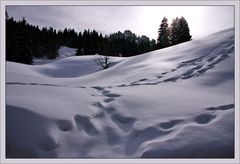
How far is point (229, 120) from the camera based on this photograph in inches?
129

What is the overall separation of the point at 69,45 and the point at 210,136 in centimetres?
2458

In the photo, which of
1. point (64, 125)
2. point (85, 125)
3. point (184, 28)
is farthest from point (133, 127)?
point (184, 28)

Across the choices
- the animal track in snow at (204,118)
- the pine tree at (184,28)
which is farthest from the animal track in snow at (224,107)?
the pine tree at (184,28)

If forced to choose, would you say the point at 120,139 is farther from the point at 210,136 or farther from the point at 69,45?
the point at 69,45

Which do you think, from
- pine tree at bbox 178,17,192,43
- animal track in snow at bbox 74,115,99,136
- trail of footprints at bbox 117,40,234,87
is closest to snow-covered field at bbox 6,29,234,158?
animal track in snow at bbox 74,115,99,136

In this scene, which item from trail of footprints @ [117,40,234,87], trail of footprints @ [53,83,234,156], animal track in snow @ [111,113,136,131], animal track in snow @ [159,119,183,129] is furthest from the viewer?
trail of footprints @ [117,40,234,87]

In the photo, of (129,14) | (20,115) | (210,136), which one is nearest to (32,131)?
(20,115)

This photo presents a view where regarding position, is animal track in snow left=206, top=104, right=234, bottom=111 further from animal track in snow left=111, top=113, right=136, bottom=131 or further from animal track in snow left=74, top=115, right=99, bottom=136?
animal track in snow left=74, top=115, right=99, bottom=136

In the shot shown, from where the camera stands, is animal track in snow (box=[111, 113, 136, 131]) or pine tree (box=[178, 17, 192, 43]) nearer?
animal track in snow (box=[111, 113, 136, 131])

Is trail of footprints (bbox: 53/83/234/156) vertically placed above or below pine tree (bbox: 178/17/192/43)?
below

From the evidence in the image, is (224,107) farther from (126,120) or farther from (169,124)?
(126,120)

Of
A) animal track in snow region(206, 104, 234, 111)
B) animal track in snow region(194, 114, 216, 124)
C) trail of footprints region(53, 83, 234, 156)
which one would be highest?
animal track in snow region(206, 104, 234, 111)

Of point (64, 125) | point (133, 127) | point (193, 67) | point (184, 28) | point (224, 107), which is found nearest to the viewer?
point (64, 125)

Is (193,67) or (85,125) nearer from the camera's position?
(85,125)
